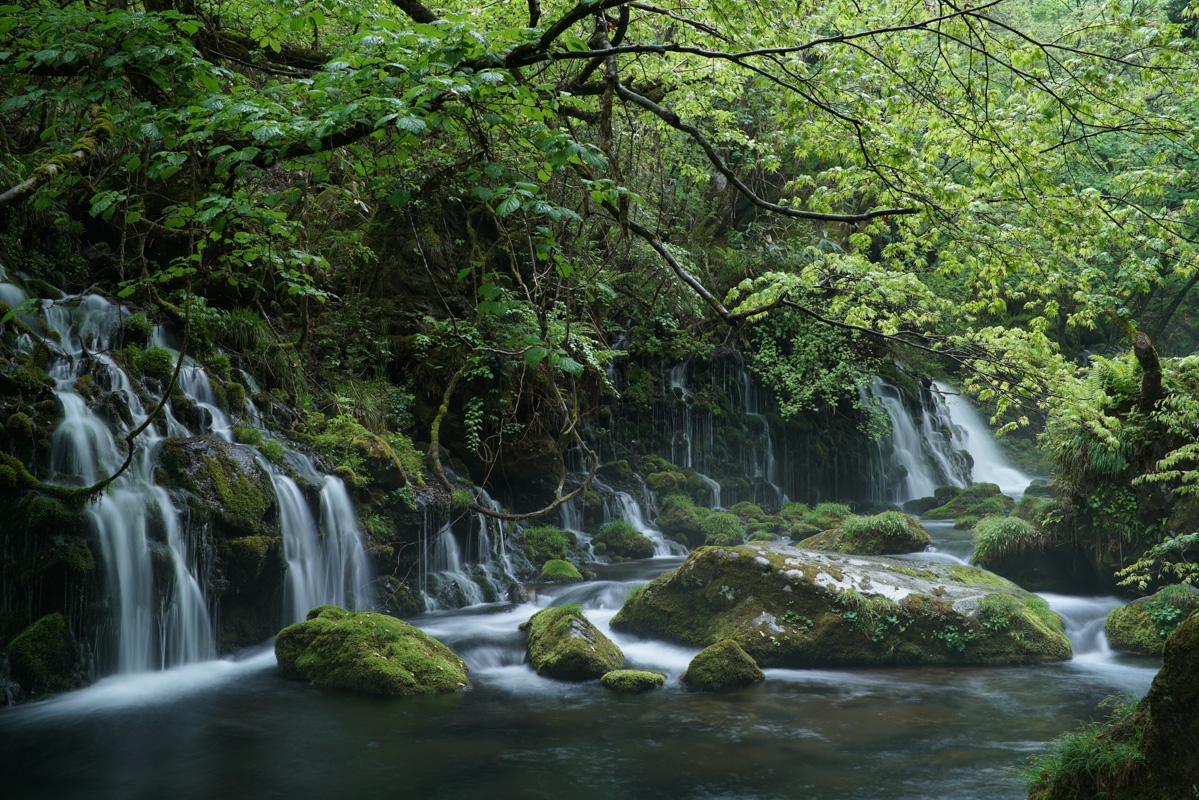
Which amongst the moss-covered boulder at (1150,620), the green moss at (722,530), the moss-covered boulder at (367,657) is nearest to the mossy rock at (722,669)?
the moss-covered boulder at (367,657)

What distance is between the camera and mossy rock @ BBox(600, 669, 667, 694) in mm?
8008

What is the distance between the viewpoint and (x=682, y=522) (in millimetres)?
15852

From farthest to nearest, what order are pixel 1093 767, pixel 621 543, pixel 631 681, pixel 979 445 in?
pixel 979 445
pixel 621 543
pixel 631 681
pixel 1093 767

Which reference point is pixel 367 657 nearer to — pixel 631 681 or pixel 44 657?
pixel 631 681

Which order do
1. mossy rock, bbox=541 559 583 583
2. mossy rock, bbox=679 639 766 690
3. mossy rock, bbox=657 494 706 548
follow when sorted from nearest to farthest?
mossy rock, bbox=679 639 766 690 → mossy rock, bbox=541 559 583 583 → mossy rock, bbox=657 494 706 548

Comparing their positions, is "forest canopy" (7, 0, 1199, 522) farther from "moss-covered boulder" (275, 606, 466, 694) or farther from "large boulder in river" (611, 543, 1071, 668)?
"large boulder in river" (611, 543, 1071, 668)

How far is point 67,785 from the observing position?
5.67 m

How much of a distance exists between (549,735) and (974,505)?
13.6 m

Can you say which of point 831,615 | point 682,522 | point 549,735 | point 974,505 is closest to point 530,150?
point 549,735

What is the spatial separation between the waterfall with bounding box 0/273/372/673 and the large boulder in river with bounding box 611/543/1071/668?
4.00 m

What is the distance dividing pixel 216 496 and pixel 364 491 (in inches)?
92.3

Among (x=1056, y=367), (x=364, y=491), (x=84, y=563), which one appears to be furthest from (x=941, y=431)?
(x=84, y=563)

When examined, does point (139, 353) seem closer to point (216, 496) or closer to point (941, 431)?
point (216, 496)

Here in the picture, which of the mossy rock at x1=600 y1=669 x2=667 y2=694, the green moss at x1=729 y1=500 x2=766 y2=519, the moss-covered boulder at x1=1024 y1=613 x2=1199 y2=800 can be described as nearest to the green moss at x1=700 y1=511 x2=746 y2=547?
the green moss at x1=729 y1=500 x2=766 y2=519
